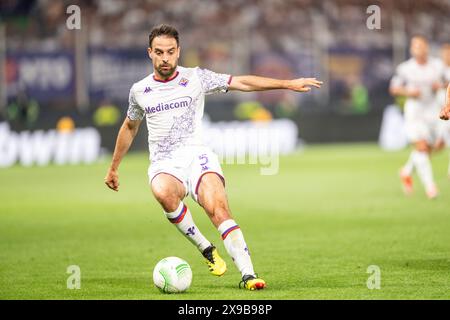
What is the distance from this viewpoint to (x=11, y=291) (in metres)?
8.70

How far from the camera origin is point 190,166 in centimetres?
893

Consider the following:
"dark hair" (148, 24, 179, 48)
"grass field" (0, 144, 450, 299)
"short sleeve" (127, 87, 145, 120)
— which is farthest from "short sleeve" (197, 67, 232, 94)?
"grass field" (0, 144, 450, 299)

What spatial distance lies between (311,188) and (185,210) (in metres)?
10.2

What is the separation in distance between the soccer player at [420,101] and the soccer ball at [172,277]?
29.1ft

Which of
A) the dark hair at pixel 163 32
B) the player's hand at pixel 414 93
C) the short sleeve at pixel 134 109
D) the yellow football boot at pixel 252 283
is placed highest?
the player's hand at pixel 414 93

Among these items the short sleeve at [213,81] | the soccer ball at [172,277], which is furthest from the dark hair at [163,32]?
the soccer ball at [172,277]

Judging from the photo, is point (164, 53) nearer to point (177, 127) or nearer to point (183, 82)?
point (183, 82)

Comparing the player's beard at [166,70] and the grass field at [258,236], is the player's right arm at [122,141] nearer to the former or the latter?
the player's beard at [166,70]

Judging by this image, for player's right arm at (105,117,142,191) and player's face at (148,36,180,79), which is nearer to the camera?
player's face at (148,36,180,79)

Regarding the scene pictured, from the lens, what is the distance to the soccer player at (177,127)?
8.74 m

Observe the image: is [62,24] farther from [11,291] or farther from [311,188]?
[11,291]

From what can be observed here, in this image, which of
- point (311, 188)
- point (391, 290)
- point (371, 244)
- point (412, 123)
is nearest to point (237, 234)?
point (391, 290)

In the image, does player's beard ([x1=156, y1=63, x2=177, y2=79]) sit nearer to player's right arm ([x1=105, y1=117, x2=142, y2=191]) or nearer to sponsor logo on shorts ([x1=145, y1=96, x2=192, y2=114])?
sponsor logo on shorts ([x1=145, y1=96, x2=192, y2=114])

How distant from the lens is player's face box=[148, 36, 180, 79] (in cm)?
869
